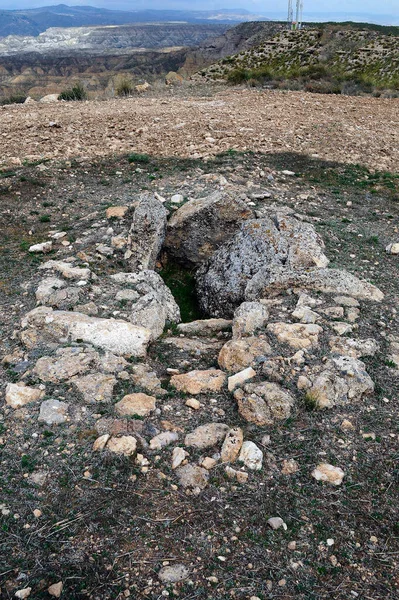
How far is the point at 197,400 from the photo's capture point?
15.5ft

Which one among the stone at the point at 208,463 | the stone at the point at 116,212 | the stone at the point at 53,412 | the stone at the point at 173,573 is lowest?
the stone at the point at 173,573

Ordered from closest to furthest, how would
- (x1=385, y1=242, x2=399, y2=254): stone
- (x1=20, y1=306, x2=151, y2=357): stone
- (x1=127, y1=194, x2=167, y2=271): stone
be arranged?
(x1=20, y1=306, x2=151, y2=357): stone → (x1=127, y1=194, x2=167, y2=271): stone → (x1=385, y1=242, x2=399, y2=254): stone

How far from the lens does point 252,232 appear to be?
7.64 metres

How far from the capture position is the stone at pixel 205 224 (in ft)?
27.1

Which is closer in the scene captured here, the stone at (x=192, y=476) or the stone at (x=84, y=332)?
the stone at (x=192, y=476)

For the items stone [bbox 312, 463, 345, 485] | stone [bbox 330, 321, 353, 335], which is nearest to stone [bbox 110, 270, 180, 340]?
stone [bbox 330, 321, 353, 335]

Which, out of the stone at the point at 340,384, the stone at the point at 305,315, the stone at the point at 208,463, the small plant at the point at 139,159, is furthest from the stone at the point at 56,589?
the small plant at the point at 139,159

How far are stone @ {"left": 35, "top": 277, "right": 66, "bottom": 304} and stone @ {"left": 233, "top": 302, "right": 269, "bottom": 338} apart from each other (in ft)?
8.16

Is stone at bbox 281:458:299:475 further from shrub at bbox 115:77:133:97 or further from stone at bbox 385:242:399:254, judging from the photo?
shrub at bbox 115:77:133:97

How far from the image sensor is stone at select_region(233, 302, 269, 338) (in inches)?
226

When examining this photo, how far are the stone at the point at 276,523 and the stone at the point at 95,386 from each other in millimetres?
1938

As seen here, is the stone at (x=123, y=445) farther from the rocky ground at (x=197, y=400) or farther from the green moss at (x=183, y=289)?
the green moss at (x=183, y=289)

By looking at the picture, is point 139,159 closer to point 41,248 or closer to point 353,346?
point 41,248

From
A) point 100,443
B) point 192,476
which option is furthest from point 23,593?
point 192,476
